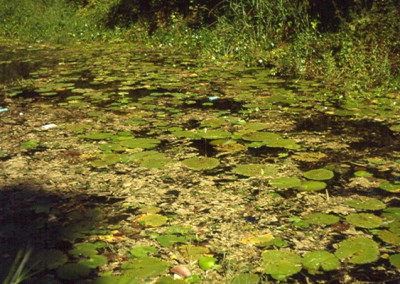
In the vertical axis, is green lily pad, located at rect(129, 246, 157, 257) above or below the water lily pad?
above

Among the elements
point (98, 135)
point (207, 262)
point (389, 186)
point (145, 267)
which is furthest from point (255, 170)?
point (98, 135)

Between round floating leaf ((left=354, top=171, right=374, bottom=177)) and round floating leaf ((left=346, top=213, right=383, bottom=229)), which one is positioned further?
round floating leaf ((left=354, top=171, right=374, bottom=177))

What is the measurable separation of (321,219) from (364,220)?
163 mm

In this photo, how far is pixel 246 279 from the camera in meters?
1.59

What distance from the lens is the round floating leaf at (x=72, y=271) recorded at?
1616 mm

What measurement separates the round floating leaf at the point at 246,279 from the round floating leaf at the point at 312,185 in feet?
2.45

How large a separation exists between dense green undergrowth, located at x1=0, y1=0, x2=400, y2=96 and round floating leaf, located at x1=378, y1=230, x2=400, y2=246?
2206mm

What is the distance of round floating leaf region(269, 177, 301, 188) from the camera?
2.30 m

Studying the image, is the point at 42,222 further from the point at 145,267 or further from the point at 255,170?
the point at 255,170

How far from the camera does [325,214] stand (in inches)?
79.9

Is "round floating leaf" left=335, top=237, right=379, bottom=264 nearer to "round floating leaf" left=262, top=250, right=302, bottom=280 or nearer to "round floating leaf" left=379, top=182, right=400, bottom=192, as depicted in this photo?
"round floating leaf" left=262, top=250, right=302, bottom=280

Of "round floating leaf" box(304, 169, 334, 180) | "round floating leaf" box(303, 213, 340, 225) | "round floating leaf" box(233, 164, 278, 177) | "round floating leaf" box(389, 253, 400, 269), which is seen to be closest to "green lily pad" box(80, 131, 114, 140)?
"round floating leaf" box(233, 164, 278, 177)

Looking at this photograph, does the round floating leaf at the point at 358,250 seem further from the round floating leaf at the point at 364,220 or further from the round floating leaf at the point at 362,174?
the round floating leaf at the point at 362,174

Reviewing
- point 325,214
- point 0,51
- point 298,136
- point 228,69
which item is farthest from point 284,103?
point 0,51
